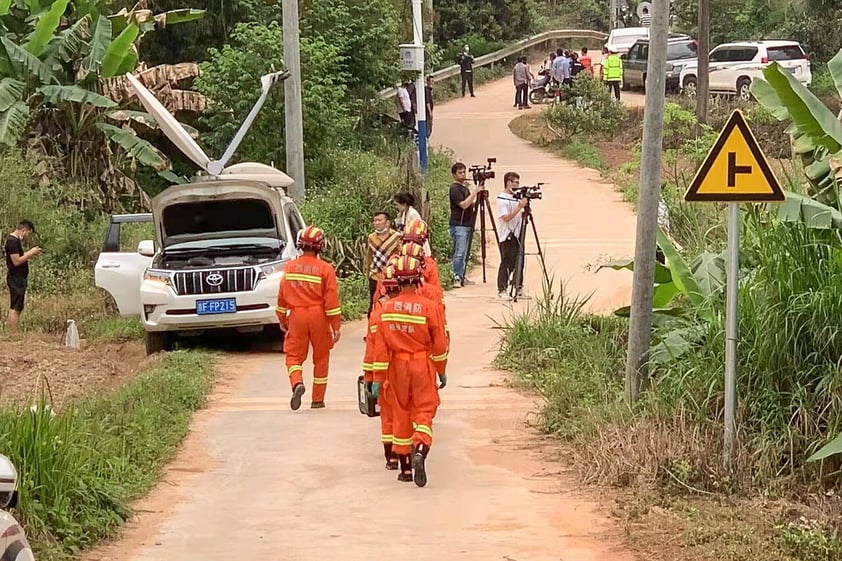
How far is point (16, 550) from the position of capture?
511 cm

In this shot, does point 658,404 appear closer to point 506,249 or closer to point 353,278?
point 506,249

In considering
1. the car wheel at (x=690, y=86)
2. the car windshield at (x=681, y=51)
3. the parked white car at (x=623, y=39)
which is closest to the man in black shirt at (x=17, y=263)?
the car wheel at (x=690, y=86)

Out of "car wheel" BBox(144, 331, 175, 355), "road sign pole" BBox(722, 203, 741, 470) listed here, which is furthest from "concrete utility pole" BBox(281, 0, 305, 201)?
"road sign pole" BBox(722, 203, 741, 470)

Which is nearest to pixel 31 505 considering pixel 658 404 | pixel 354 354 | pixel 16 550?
pixel 16 550

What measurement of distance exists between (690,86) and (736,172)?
3157 cm

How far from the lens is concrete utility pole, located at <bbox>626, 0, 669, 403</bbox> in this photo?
9898mm

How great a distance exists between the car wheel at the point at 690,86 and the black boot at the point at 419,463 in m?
30.3

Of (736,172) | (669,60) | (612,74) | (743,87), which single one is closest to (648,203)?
(736,172)

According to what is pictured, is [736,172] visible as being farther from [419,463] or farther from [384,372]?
[419,463]

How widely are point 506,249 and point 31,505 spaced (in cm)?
1063

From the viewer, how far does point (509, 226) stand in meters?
17.3

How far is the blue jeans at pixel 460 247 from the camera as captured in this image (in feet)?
59.9

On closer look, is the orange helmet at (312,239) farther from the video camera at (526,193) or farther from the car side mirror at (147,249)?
the video camera at (526,193)

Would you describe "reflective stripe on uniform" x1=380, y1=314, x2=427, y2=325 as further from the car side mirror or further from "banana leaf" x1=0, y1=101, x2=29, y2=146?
"banana leaf" x1=0, y1=101, x2=29, y2=146
